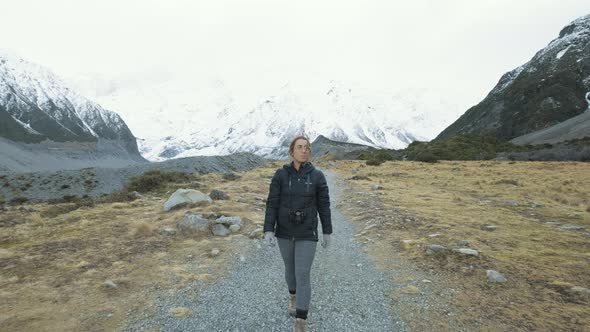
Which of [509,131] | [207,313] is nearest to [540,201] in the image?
[207,313]

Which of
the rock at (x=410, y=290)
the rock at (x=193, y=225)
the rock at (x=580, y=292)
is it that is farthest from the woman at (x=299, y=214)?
the rock at (x=193, y=225)

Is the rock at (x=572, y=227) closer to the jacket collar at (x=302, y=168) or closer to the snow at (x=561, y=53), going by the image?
the jacket collar at (x=302, y=168)

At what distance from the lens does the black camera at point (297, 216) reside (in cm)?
605

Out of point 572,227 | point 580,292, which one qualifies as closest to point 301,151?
point 580,292

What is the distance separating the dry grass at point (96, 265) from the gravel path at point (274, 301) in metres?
0.39

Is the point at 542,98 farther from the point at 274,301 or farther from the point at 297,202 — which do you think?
the point at 297,202

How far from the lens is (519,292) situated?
7.50 metres

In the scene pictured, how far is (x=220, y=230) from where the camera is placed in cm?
1326

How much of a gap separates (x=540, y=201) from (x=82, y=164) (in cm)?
22579

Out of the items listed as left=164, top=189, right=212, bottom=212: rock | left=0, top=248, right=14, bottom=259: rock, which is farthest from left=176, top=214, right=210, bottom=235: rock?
left=0, top=248, right=14, bottom=259: rock

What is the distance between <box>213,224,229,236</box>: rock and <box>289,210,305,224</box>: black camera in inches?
300

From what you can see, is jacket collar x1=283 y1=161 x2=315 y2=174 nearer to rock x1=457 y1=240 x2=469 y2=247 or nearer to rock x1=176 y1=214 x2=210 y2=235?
rock x1=457 y1=240 x2=469 y2=247

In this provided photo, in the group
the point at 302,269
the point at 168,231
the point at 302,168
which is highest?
the point at 302,168

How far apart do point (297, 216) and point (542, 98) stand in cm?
19319
